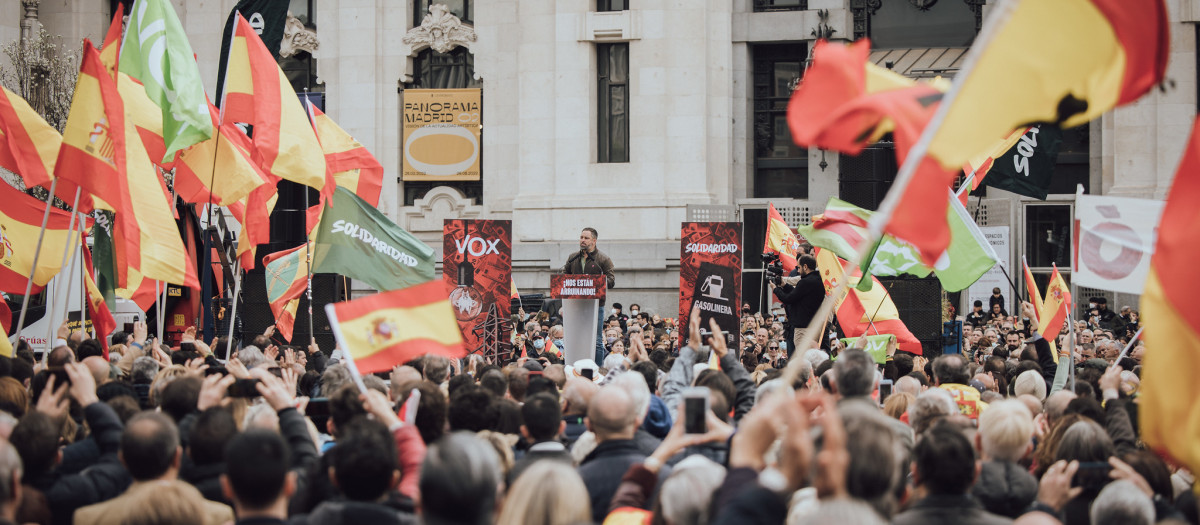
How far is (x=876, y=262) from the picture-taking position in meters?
14.3

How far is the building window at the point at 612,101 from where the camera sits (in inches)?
1148

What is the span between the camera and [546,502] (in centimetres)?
412

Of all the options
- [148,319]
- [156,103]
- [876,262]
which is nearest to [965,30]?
[876,262]

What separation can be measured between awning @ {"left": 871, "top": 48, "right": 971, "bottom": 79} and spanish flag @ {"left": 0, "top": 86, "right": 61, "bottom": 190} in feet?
72.2

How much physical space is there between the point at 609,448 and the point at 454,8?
88.6ft

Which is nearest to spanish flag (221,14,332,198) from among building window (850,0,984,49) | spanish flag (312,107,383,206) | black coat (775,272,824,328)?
spanish flag (312,107,383,206)

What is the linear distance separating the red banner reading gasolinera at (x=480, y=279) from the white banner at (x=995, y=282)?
13.8 m

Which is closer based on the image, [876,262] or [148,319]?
[876,262]

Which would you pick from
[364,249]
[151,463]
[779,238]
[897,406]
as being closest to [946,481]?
[897,406]

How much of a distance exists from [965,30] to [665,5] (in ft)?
25.9

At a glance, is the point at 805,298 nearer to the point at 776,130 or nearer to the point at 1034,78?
the point at 1034,78

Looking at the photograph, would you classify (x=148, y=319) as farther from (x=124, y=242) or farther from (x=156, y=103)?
(x=124, y=242)

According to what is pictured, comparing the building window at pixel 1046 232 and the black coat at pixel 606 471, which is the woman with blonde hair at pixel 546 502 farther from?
the building window at pixel 1046 232

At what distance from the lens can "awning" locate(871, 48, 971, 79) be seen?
100ft
